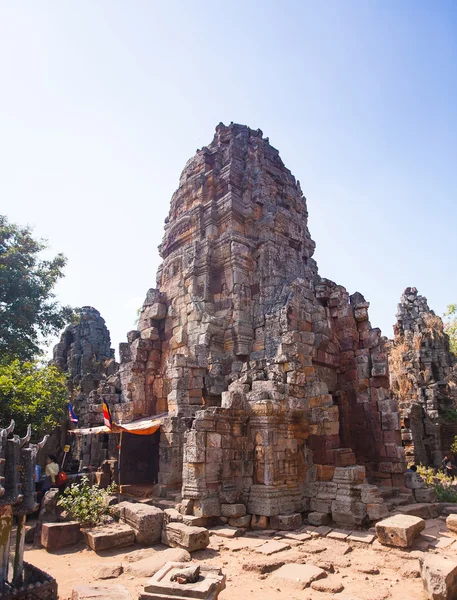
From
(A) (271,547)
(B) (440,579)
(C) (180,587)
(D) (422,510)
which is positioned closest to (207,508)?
(A) (271,547)

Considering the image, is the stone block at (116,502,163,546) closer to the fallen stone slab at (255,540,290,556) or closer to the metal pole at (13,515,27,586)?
the fallen stone slab at (255,540,290,556)

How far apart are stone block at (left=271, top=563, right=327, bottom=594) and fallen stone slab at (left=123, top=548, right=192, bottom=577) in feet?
4.34

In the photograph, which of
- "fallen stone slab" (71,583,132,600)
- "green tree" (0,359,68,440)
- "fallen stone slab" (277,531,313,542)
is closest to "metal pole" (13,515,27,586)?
"fallen stone slab" (71,583,132,600)

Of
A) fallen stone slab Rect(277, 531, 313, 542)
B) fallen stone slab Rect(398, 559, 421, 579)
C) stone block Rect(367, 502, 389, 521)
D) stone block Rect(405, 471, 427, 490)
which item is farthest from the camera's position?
stone block Rect(405, 471, 427, 490)

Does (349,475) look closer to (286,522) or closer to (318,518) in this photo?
(318,518)

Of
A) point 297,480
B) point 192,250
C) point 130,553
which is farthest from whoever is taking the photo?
point 192,250

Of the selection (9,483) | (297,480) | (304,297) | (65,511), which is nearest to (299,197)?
(304,297)

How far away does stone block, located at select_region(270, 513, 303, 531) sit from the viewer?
7.32 meters

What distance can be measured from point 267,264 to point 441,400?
12.5 metres

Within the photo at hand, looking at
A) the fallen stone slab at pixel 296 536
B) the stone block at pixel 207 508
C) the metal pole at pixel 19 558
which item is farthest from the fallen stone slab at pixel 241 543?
the metal pole at pixel 19 558

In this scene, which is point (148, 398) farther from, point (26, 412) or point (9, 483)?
point (9, 483)

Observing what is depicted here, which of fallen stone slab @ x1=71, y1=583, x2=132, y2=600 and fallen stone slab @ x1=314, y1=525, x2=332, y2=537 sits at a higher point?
fallen stone slab @ x1=71, y1=583, x2=132, y2=600

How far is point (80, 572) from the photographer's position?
5.75 metres

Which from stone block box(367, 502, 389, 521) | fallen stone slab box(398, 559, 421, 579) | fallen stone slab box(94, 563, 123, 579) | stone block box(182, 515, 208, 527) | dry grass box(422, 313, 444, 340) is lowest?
fallen stone slab box(94, 563, 123, 579)
